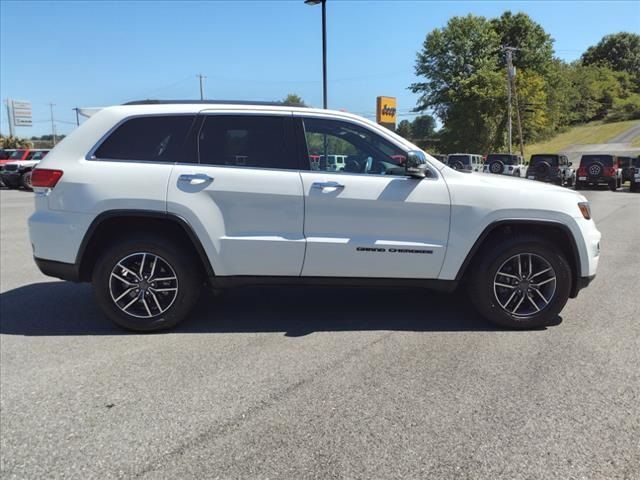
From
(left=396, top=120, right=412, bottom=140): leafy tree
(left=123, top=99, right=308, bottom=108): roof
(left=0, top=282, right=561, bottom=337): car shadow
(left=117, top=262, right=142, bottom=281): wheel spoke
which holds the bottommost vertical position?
(left=0, top=282, right=561, bottom=337): car shadow

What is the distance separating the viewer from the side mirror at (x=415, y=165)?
4227 millimetres

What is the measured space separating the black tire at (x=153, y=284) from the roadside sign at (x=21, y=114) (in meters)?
84.3

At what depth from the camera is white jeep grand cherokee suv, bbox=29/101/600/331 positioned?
426cm

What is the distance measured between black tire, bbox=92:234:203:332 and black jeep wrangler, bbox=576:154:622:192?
24659 millimetres

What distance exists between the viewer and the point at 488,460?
2646mm

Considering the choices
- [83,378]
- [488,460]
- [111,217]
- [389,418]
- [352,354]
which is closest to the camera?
[488,460]

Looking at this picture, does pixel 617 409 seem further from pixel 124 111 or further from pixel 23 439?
pixel 124 111

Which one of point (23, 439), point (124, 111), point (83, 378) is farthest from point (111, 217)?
point (23, 439)

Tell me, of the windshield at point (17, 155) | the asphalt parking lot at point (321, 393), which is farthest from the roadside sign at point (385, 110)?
the asphalt parking lot at point (321, 393)

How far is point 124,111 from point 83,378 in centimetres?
222

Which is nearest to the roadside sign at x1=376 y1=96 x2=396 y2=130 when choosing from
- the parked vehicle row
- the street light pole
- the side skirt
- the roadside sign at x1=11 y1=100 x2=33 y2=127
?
the parked vehicle row

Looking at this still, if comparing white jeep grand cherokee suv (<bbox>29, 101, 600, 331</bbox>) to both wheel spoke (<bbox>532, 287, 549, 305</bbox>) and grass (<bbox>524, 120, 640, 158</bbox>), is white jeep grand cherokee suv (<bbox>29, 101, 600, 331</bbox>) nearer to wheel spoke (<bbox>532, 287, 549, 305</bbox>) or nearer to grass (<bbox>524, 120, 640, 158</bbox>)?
wheel spoke (<bbox>532, 287, 549, 305</bbox>)

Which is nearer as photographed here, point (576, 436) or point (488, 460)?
point (488, 460)

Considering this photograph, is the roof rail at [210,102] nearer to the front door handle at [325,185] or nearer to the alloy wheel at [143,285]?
the front door handle at [325,185]
